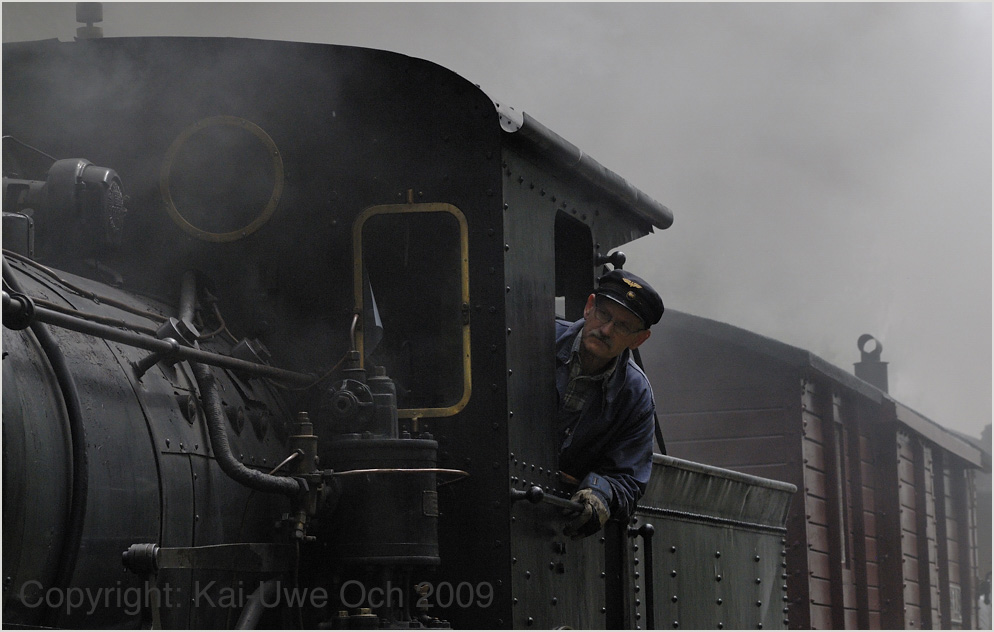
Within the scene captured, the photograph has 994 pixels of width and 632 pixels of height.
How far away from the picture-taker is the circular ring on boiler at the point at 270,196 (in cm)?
397

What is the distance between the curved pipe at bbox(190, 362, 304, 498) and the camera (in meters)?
3.23

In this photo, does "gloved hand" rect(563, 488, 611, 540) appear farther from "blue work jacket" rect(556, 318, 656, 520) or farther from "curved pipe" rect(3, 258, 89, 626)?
"curved pipe" rect(3, 258, 89, 626)

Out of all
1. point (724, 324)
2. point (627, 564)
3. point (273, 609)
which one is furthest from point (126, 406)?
point (724, 324)

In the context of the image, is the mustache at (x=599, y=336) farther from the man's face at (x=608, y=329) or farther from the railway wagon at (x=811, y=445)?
the railway wagon at (x=811, y=445)

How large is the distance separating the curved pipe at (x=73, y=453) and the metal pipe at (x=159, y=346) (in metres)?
0.06

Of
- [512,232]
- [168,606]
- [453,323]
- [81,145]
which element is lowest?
[168,606]

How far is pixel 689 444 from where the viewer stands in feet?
35.6

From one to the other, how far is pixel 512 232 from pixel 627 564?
1.51 metres

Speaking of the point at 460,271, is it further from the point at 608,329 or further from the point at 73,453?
the point at 73,453

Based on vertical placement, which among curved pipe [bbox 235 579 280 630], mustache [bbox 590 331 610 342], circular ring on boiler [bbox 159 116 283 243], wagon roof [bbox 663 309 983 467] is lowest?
curved pipe [bbox 235 579 280 630]

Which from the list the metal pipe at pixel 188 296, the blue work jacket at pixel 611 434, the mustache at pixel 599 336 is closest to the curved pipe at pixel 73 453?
the metal pipe at pixel 188 296

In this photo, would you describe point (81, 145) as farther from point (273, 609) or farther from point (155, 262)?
point (273, 609)

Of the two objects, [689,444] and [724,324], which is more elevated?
[724,324]

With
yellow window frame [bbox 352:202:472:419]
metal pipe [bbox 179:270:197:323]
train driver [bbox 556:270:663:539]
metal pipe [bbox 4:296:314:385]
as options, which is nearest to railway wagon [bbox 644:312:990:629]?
train driver [bbox 556:270:663:539]
